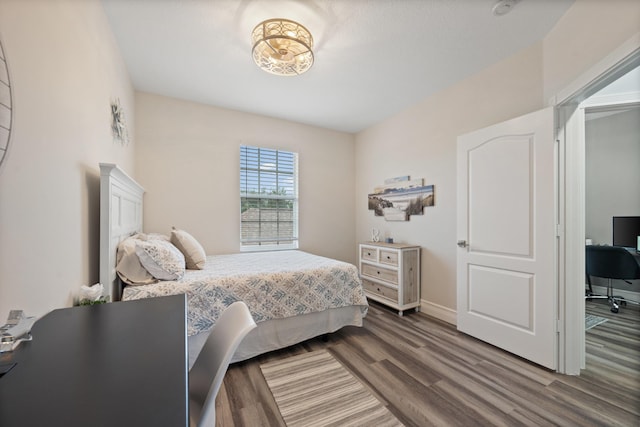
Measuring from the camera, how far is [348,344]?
96.0 inches

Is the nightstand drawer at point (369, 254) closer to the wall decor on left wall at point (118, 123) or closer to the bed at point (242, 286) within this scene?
the bed at point (242, 286)

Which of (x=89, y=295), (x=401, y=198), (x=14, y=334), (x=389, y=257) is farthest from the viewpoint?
(x=401, y=198)

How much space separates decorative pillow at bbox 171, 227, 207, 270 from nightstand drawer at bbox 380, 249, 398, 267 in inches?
87.3

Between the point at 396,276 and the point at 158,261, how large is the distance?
2578 millimetres

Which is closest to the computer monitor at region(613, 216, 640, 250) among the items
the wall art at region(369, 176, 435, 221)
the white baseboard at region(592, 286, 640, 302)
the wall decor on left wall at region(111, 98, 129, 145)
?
the white baseboard at region(592, 286, 640, 302)

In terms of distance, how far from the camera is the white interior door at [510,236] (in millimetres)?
2010

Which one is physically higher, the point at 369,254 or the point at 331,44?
the point at 331,44

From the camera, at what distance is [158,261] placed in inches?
74.7

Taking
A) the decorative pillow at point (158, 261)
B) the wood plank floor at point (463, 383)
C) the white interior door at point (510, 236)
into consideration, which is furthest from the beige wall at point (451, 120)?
Result: the decorative pillow at point (158, 261)

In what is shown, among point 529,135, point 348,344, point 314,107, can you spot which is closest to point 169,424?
point 348,344

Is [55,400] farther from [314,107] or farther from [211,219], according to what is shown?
[314,107]

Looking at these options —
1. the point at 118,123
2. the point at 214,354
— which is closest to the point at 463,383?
the point at 214,354

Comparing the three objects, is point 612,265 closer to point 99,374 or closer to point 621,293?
point 621,293

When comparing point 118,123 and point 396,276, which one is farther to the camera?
point 396,276
